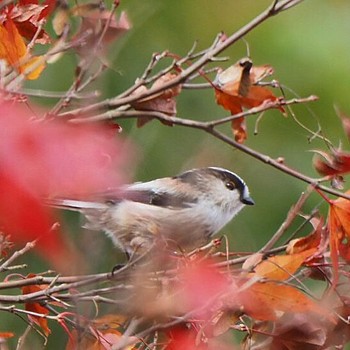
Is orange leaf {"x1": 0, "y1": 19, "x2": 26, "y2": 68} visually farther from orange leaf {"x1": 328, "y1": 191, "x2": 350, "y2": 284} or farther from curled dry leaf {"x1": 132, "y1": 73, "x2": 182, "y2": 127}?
orange leaf {"x1": 328, "y1": 191, "x2": 350, "y2": 284}

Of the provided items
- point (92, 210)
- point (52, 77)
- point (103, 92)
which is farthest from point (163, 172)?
point (103, 92)

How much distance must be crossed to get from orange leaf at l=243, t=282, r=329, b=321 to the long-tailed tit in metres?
0.62

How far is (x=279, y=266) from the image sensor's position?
122 centimetres

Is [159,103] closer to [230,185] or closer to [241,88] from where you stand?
[241,88]

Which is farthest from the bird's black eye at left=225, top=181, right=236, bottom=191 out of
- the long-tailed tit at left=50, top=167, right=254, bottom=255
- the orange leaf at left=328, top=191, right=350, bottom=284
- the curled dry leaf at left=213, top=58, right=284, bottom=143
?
the orange leaf at left=328, top=191, right=350, bottom=284

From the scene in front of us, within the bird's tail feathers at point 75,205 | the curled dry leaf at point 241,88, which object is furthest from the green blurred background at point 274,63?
the curled dry leaf at point 241,88

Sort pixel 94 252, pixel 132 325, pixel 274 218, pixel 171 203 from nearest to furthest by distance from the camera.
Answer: pixel 94 252 → pixel 132 325 → pixel 171 203 → pixel 274 218

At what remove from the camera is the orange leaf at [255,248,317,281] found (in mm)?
1215

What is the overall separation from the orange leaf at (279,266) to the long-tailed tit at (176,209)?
0.57 m

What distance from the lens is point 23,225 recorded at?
77 cm

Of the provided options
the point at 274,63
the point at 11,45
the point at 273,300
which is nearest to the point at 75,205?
the point at 11,45

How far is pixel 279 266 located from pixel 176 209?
712 mm

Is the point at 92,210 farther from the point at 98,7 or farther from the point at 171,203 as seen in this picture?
the point at 98,7

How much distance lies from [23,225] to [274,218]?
123 inches
